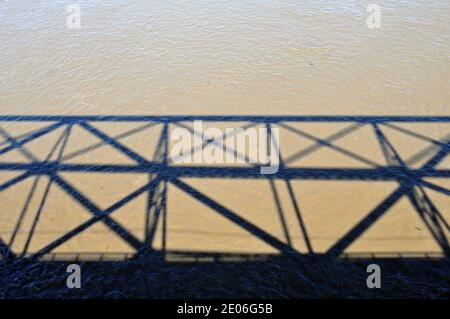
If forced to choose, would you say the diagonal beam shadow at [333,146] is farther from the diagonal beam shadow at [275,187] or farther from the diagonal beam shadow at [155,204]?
the diagonal beam shadow at [155,204]

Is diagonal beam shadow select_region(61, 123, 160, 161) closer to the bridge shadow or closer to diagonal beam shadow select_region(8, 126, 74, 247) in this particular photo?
the bridge shadow

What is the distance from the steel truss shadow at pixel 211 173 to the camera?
→ 785cm

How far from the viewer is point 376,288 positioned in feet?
22.7

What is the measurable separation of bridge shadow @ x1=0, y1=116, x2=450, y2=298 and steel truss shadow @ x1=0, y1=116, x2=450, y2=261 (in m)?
0.03

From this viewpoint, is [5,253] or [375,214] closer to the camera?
[5,253]

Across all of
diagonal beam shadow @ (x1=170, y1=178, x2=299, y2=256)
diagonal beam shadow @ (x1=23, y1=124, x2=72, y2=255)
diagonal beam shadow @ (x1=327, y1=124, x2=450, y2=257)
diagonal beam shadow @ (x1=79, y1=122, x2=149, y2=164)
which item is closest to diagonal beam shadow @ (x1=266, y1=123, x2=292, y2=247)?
diagonal beam shadow @ (x1=170, y1=178, x2=299, y2=256)

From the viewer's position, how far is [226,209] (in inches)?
336

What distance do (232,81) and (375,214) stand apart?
5.92 metres

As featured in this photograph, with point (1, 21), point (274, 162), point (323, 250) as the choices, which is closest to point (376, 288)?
point (323, 250)

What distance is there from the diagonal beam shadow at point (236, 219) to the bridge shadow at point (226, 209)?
3 cm

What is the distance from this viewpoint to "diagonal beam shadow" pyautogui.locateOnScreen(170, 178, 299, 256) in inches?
304

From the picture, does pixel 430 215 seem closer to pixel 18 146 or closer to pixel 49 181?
pixel 49 181

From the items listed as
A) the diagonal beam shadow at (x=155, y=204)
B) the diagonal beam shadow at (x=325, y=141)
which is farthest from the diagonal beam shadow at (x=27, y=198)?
the diagonal beam shadow at (x=325, y=141)

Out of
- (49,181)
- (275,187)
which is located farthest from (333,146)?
(49,181)
